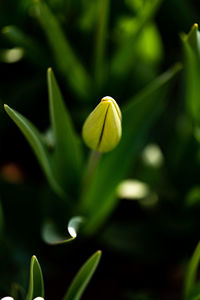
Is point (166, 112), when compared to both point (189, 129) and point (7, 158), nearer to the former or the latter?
point (189, 129)

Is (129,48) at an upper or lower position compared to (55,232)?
upper

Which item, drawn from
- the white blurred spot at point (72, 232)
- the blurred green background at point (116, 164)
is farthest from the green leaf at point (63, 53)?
the white blurred spot at point (72, 232)

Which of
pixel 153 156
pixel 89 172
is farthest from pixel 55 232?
pixel 153 156

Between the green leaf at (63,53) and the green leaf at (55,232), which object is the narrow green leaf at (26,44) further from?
the green leaf at (55,232)

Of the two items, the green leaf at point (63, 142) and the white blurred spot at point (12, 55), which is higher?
the white blurred spot at point (12, 55)

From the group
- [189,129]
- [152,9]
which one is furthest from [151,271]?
[152,9]

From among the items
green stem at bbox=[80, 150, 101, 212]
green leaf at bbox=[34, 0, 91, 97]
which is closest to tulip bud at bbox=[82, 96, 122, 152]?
green stem at bbox=[80, 150, 101, 212]

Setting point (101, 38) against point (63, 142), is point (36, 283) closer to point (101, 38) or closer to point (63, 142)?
point (63, 142)
